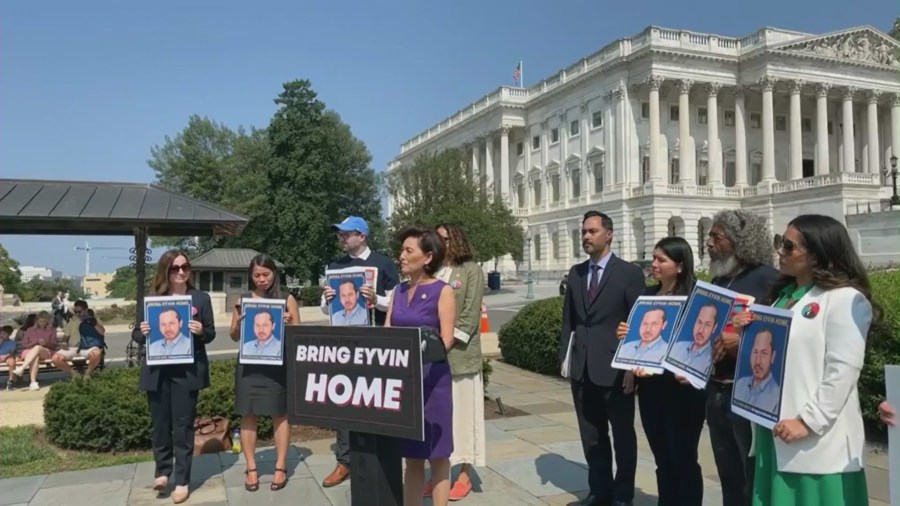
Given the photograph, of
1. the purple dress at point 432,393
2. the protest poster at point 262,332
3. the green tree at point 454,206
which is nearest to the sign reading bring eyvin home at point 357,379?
the purple dress at point 432,393

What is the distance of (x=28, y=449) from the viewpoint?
7.47 m

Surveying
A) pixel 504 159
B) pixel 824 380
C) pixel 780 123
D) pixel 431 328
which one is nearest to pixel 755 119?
pixel 780 123

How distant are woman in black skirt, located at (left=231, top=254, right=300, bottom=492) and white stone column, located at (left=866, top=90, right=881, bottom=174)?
72173 millimetres

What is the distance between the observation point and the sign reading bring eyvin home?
3771 mm

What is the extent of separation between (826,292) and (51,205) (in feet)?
32.6

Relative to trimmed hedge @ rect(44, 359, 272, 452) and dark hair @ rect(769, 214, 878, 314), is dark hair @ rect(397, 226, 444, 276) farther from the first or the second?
trimmed hedge @ rect(44, 359, 272, 452)

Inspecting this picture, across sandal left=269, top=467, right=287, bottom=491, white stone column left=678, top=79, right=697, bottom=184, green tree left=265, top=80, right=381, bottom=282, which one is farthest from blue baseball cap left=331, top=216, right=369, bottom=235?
white stone column left=678, top=79, right=697, bottom=184

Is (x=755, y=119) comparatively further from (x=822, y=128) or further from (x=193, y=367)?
(x=193, y=367)

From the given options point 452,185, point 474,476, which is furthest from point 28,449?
point 452,185

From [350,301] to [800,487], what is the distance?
12.7 feet

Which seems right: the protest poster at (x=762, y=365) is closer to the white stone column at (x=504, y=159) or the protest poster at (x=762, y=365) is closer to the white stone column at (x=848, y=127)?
the white stone column at (x=848, y=127)

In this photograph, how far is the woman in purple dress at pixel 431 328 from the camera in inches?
170

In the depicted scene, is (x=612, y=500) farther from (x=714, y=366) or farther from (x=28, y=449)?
(x=28, y=449)

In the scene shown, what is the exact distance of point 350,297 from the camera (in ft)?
19.4
